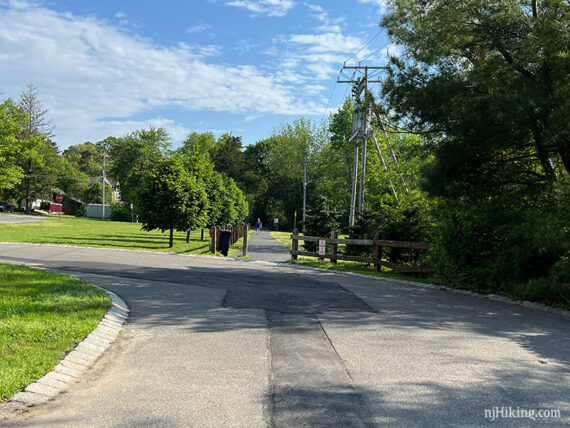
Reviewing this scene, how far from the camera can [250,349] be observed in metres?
5.80

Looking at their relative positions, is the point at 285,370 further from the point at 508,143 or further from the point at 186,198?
the point at 186,198

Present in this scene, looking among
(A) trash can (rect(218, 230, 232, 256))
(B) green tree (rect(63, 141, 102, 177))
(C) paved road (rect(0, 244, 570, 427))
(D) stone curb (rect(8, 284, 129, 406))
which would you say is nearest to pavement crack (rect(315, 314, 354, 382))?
(C) paved road (rect(0, 244, 570, 427))

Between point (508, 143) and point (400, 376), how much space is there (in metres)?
7.41

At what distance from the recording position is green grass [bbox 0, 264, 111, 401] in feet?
15.3

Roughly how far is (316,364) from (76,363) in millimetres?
2505

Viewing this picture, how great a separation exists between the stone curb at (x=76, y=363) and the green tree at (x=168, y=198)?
54.0ft

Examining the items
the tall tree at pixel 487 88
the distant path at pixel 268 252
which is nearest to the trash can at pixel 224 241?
the distant path at pixel 268 252

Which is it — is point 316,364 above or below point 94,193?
below

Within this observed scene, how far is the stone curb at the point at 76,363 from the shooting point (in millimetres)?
4117

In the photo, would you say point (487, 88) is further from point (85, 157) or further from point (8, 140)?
point (85, 157)

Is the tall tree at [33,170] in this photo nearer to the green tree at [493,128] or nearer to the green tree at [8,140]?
the green tree at [8,140]

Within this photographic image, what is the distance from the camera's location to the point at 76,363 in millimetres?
5152

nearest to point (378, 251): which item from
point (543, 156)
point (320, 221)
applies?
point (543, 156)

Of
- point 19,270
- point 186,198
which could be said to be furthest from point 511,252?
point 186,198
